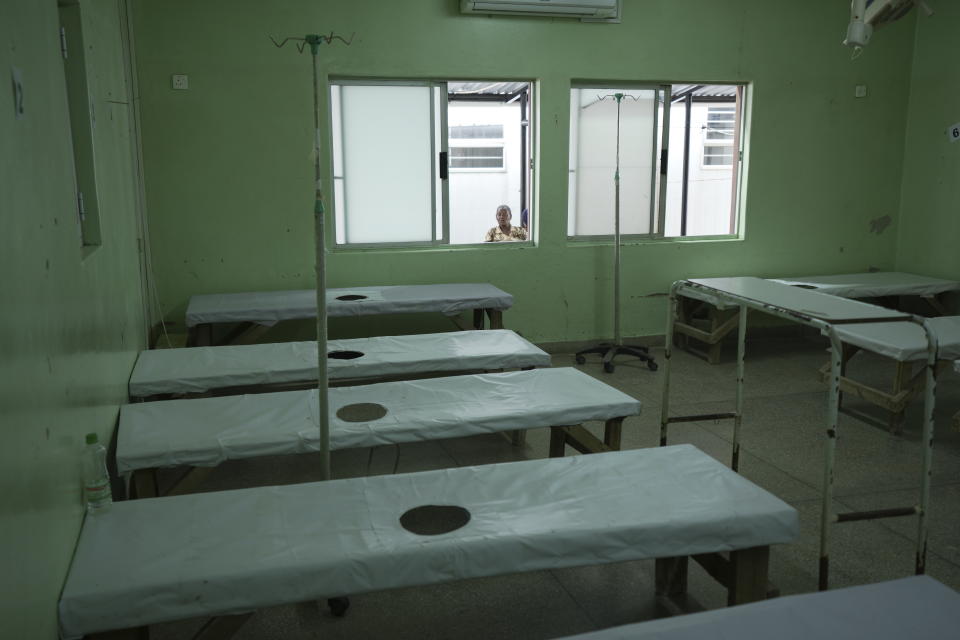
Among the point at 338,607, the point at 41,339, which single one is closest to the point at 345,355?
the point at 338,607

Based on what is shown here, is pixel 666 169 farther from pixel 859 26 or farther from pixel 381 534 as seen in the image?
pixel 381 534

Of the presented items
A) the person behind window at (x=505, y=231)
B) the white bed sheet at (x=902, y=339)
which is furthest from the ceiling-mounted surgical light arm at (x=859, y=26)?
the person behind window at (x=505, y=231)

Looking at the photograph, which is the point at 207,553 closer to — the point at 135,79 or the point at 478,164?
the point at 135,79

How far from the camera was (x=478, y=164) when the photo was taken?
7398 mm

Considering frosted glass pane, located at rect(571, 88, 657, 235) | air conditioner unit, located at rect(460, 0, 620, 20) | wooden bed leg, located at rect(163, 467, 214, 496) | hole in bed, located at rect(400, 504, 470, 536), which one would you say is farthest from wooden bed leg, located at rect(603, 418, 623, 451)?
air conditioner unit, located at rect(460, 0, 620, 20)

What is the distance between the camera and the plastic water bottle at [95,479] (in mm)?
1950

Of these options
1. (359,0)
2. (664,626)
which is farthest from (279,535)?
(359,0)

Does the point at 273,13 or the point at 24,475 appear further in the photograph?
the point at 273,13

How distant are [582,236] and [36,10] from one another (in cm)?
425

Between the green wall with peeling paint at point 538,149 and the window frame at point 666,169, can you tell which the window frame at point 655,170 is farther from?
the green wall with peeling paint at point 538,149

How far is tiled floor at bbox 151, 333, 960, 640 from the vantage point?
230cm

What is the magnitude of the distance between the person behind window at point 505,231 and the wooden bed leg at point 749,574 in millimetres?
4076

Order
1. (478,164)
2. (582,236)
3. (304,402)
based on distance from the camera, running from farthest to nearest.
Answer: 1. (478,164)
2. (582,236)
3. (304,402)

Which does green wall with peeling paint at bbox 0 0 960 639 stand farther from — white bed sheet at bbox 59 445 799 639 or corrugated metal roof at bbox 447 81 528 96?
corrugated metal roof at bbox 447 81 528 96
